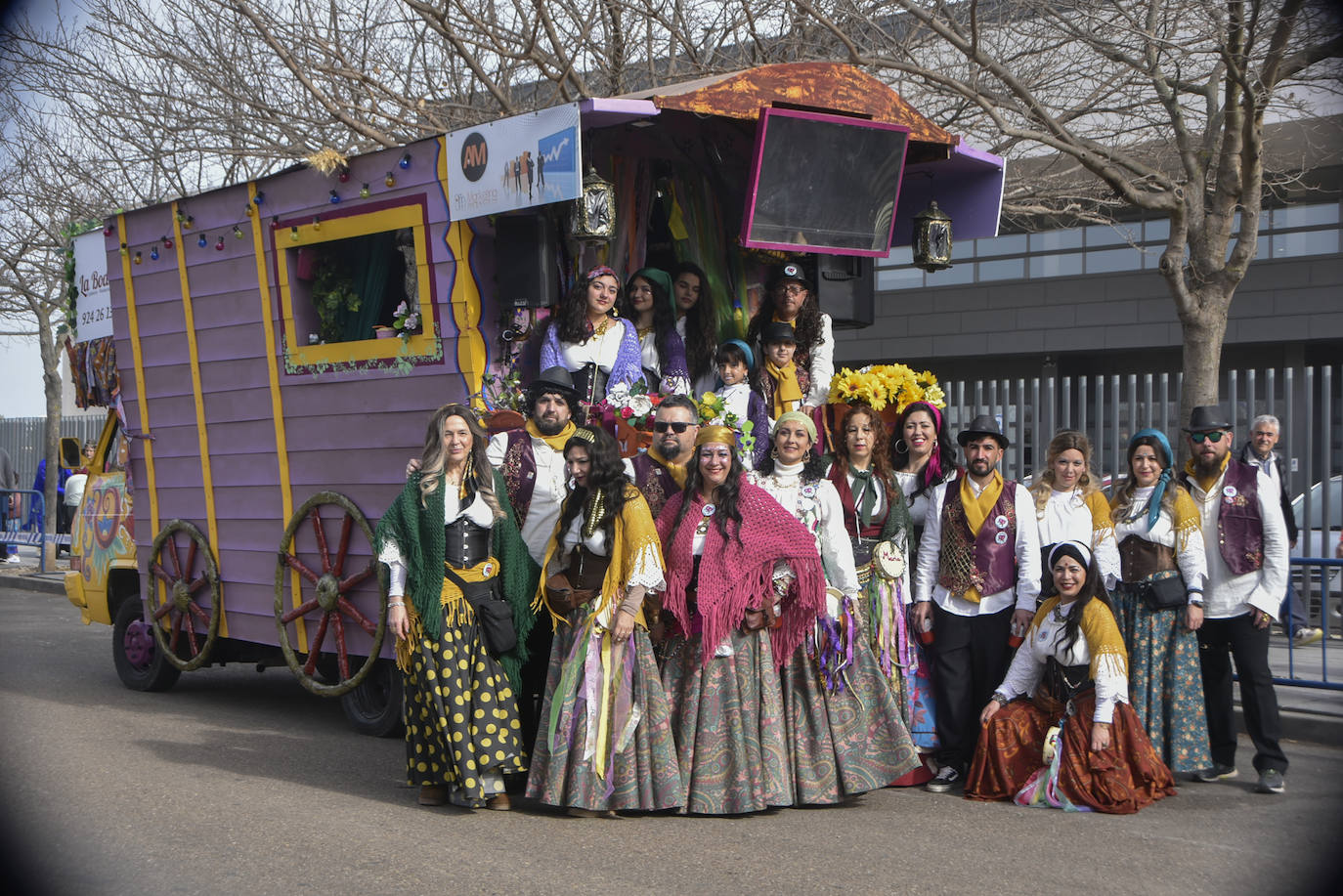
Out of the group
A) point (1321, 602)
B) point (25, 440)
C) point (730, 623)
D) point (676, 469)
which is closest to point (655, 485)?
point (676, 469)

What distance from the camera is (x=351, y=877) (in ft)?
16.0

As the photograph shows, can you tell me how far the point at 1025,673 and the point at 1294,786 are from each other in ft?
4.96

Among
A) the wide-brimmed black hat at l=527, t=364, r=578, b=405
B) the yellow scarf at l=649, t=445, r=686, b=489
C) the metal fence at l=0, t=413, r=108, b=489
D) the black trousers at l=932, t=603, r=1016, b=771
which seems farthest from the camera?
the metal fence at l=0, t=413, r=108, b=489

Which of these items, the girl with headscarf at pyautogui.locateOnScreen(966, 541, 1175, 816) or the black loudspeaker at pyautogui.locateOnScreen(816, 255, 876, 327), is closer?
the girl with headscarf at pyautogui.locateOnScreen(966, 541, 1175, 816)

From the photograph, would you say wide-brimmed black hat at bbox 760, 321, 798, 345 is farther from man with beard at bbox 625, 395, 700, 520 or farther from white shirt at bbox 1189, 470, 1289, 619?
white shirt at bbox 1189, 470, 1289, 619

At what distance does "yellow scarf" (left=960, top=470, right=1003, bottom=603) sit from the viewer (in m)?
6.45

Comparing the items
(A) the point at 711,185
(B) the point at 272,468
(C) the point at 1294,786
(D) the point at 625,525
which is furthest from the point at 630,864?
(A) the point at 711,185

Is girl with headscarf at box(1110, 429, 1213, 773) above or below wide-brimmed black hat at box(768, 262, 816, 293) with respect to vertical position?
below

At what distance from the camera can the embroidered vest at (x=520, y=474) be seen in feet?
21.8

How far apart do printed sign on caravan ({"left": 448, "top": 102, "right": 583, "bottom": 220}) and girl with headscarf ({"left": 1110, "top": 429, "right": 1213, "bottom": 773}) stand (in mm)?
3183

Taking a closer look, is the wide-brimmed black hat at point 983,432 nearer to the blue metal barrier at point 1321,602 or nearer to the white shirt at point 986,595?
the white shirt at point 986,595

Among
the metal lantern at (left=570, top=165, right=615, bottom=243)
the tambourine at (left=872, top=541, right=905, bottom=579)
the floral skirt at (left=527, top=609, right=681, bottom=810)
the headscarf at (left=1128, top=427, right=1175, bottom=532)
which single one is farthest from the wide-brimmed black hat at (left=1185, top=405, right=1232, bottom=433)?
the metal lantern at (left=570, top=165, right=615, bottom=243)

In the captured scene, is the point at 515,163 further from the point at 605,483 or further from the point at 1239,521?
the point at 1239,521

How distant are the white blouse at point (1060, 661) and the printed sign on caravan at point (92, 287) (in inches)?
256
